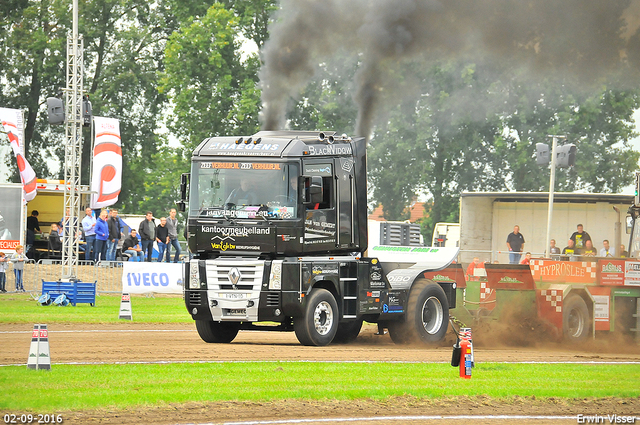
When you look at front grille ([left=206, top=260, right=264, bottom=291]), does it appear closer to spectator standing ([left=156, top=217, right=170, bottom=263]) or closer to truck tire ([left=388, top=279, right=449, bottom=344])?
truck tire ([left=388, top=279, right=449, bottom=344])

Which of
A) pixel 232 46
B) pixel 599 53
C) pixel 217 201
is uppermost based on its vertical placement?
pixel 232 46

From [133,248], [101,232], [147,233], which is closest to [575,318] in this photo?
[147,233]

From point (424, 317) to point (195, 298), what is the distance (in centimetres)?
441

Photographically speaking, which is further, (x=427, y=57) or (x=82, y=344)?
(x=427, y=57)

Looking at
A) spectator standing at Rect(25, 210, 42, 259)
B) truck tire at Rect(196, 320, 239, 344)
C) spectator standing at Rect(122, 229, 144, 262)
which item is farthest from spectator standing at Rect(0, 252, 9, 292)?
truck tire at Rect(196, 320, 239, 344)

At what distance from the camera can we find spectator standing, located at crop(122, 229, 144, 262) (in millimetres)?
29344

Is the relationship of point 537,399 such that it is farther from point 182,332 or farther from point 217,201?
point 182,332

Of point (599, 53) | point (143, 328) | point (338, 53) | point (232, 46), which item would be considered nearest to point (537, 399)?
point (599, 53)

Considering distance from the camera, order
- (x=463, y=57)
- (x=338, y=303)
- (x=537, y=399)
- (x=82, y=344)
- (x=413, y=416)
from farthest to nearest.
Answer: (x=463, y=57), (x=338, y=303), (x=82, y=344), (x=537, y=399), (x=413, y=416)

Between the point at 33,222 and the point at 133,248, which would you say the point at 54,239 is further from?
the point at 133,248

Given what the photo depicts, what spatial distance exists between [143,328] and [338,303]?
5003 millimetres

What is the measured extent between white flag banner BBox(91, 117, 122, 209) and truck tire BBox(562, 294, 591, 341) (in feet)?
49.3

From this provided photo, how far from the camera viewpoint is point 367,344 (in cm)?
1678

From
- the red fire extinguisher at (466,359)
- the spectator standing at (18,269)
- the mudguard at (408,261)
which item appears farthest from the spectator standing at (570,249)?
the spectator standing at (18,269)
